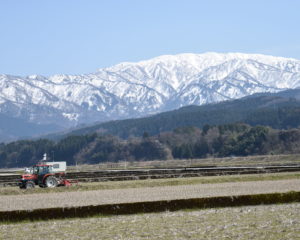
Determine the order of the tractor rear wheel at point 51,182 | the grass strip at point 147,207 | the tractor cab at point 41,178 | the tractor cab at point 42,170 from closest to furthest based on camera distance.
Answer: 1. the grass strip at point 147,207
2. the tractor rear wheel at point 51,182
3. the tractor cab at point 41,178
4. the tractor cab at point 42,170

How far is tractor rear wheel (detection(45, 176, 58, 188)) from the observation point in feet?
181

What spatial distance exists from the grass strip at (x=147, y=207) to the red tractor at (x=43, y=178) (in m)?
22.4

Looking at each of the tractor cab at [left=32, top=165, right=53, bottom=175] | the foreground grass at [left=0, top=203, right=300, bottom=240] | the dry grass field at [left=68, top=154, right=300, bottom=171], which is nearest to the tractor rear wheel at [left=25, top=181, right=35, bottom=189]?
the tractor cab at [left=32, top=165, right=53, bottom=175]

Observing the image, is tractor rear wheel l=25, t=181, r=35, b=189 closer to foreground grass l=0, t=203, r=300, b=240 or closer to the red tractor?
the red tractor

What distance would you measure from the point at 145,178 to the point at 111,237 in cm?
4224

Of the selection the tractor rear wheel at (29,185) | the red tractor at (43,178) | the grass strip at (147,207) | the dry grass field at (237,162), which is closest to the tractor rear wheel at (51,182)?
the red tractor at (43,178)

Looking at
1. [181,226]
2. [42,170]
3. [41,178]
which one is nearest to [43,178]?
[41,178]

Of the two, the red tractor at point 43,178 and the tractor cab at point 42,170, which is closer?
the red tractor at point 43,178

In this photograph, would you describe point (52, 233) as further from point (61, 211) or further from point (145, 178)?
point (145, 178)

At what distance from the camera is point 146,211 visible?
33531 mm

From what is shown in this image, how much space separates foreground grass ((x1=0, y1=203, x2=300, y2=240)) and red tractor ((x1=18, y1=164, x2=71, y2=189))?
78.9ft

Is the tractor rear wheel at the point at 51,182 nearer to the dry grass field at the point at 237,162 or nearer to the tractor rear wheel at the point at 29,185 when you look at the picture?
the tractor rear wheel at the point at 29,185

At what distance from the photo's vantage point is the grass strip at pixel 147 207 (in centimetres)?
3241

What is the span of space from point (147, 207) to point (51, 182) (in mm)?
23397
